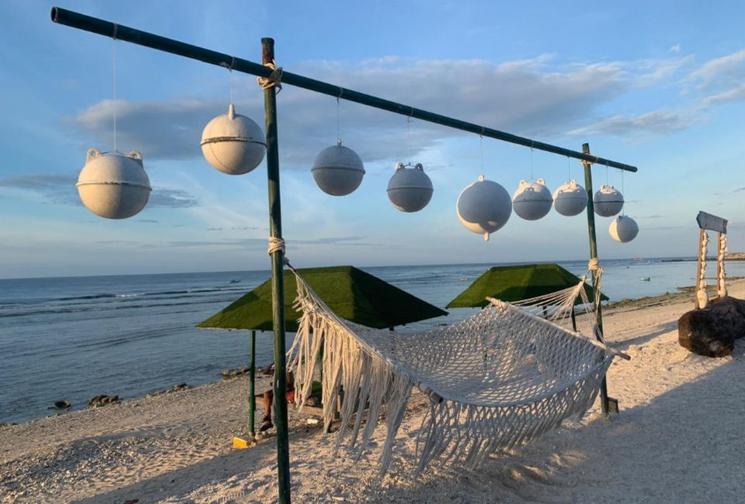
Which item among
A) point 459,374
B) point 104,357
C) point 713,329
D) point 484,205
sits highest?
point 484,205

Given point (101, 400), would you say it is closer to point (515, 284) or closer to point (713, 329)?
point (515, 284)

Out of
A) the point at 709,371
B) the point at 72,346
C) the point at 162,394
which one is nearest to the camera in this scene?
the point at 709,371

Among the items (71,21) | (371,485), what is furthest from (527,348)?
(71,21)

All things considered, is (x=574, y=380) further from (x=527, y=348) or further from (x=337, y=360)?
(x=337, y=360)

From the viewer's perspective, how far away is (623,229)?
5957 millimetres

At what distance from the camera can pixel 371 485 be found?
3695 millimetres

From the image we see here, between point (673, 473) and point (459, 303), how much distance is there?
5385 mm

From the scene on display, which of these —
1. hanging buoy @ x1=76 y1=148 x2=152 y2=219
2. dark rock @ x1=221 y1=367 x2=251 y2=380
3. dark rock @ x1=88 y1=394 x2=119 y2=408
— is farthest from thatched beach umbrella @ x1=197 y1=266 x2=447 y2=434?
dark rock @ x1=221 y1=367 x2=251 y2=380

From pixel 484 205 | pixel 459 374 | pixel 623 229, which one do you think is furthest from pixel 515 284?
pixel 484 205

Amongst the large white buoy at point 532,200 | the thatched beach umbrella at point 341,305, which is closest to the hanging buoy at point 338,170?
the large white buoy at point 532,200

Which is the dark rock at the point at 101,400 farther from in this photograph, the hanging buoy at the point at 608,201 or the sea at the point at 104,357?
the hanging buoy at the point at 608,201

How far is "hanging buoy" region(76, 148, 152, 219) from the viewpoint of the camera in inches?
93.7

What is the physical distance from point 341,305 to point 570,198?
2.62 metres

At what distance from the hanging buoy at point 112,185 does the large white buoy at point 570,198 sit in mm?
3951
